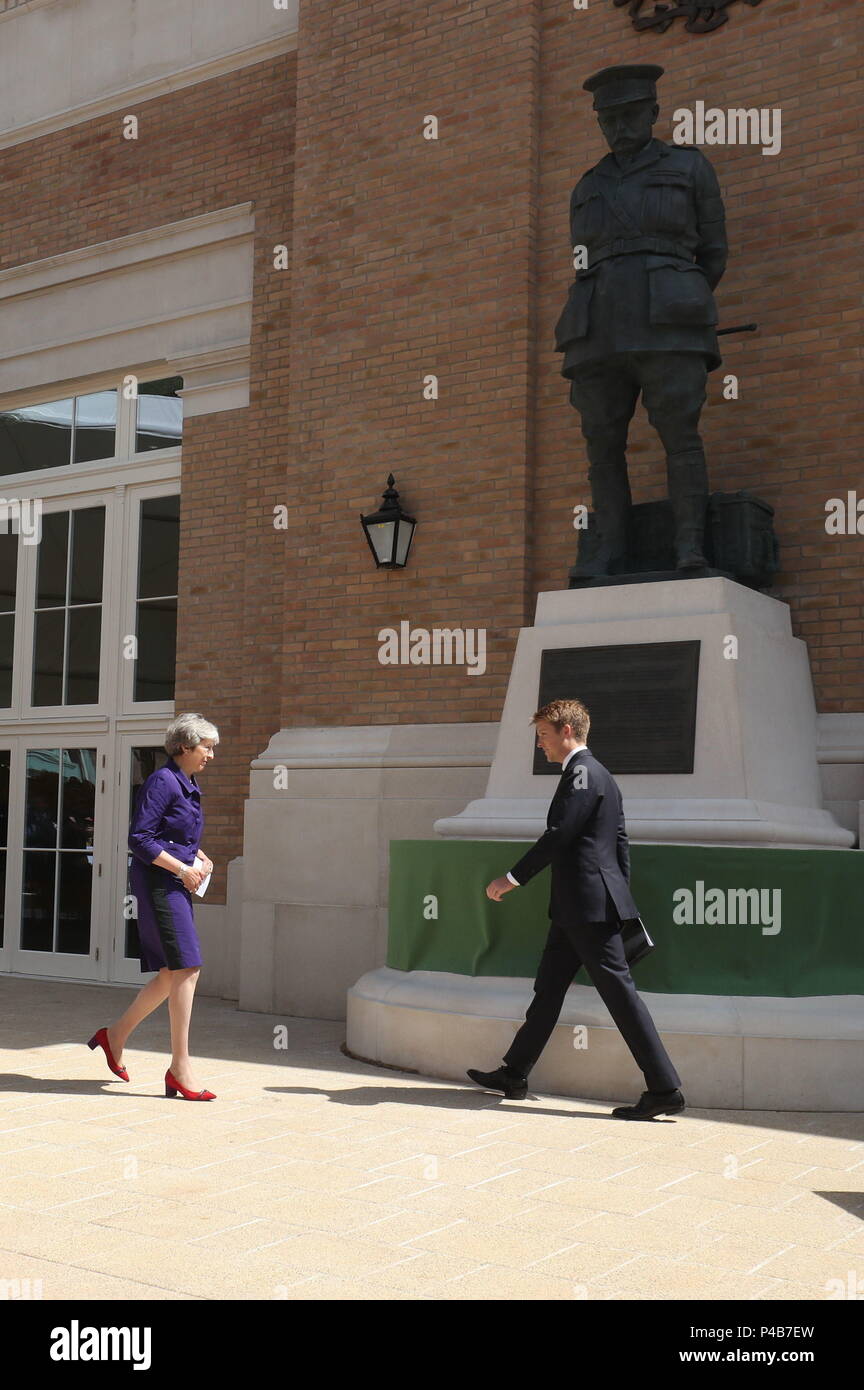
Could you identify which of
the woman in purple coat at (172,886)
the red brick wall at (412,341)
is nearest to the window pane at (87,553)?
the red brick wall at (412,341)

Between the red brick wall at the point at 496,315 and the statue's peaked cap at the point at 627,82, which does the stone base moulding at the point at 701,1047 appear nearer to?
the red brick wall at the point at 496,315

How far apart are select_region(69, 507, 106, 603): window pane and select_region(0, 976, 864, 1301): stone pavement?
5.61m

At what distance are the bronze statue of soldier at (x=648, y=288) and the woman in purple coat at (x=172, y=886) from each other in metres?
2.76

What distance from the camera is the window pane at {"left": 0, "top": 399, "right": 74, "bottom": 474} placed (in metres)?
11.8

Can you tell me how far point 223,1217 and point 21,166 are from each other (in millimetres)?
10662

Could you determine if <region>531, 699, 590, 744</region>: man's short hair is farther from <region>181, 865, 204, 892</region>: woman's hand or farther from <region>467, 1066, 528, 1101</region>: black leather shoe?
<region>181, 865, 204, 892</region>: woman's hand

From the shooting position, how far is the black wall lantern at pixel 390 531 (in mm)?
9016

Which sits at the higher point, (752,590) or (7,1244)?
(752,590)

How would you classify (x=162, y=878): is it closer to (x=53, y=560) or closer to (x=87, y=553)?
(x=87, y=553)

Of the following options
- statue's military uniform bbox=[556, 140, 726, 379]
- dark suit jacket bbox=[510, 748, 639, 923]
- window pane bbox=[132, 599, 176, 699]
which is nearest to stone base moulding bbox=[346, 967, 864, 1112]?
dark suit jacket bbox=[510, 748, 639, 923]
